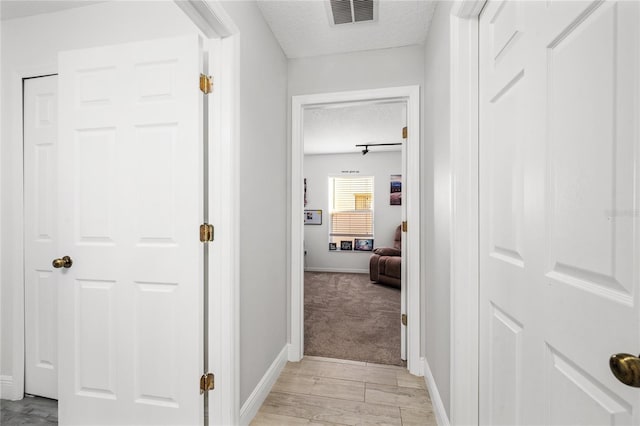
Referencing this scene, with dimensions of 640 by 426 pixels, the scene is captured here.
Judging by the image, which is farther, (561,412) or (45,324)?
(45,324)

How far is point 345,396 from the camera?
5.98ft

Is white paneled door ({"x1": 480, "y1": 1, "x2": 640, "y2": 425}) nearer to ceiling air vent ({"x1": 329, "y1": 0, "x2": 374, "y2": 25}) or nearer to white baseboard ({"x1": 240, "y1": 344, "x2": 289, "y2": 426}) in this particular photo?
→ ceiling air vent ({"x1": 329, "y1": 0, "x2": 374, "y2": 25})

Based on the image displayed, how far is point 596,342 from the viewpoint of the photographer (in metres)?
0.60

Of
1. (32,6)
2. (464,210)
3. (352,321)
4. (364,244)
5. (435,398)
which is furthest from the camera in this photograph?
(364,244)

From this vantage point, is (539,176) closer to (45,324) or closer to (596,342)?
(596,342)

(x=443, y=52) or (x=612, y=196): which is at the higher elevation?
(x=443, y=52)

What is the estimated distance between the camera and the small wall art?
5891mm

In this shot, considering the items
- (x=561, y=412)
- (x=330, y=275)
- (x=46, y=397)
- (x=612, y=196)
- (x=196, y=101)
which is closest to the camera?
(x=612, y=196)

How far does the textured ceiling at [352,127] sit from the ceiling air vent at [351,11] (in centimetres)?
128

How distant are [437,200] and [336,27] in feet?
4.65

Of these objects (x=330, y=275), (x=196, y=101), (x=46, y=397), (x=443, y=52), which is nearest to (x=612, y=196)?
(x=443, y=52)

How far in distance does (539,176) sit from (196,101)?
1.47 meters

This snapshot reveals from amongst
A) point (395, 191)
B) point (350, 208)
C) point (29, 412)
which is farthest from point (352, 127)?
point (29, 412)

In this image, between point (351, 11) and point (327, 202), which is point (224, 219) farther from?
point (327, 202)
